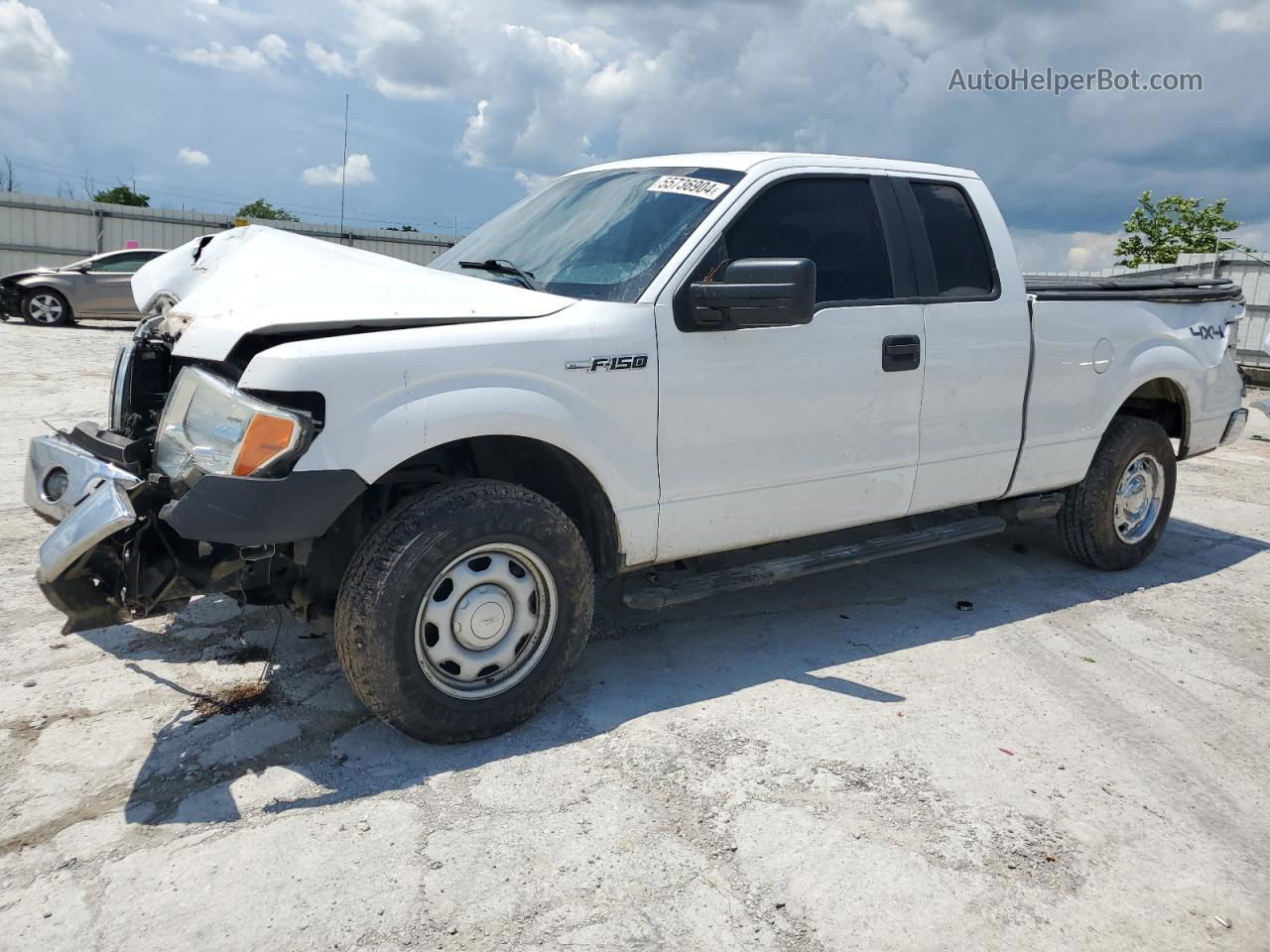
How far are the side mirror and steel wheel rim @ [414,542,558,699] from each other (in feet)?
3.47

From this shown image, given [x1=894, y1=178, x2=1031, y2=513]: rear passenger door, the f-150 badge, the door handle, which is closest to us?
the f-150 badge

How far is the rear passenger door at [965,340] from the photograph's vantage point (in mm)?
4188

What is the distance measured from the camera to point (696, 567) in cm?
412

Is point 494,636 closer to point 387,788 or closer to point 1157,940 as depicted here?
point 387,788

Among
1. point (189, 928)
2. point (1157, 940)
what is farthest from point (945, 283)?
point (189, 928)

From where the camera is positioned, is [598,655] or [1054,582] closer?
[598,655]

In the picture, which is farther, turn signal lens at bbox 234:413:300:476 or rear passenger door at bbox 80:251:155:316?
rear passenger door at bbox 80:251:155:316

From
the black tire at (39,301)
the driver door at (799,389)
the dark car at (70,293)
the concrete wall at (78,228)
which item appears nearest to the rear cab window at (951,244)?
the driver door at (799,389)

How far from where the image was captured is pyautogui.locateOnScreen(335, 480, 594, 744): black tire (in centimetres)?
299

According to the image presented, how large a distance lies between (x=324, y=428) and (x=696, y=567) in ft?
5.93

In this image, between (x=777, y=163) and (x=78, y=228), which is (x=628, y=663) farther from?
(x=78, y=228)

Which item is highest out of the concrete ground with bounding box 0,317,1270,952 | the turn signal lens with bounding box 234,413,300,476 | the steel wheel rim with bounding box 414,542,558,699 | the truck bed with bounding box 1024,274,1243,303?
the truck bed with bounding box 1024,274,1243,303

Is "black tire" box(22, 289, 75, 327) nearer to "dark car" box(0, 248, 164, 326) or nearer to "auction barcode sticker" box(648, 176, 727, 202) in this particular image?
"dark car" box(0, 248, 164, 326)

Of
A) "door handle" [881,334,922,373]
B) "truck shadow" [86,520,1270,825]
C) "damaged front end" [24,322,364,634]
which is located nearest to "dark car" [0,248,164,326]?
"truck shadow" [86,520,1270,825]
